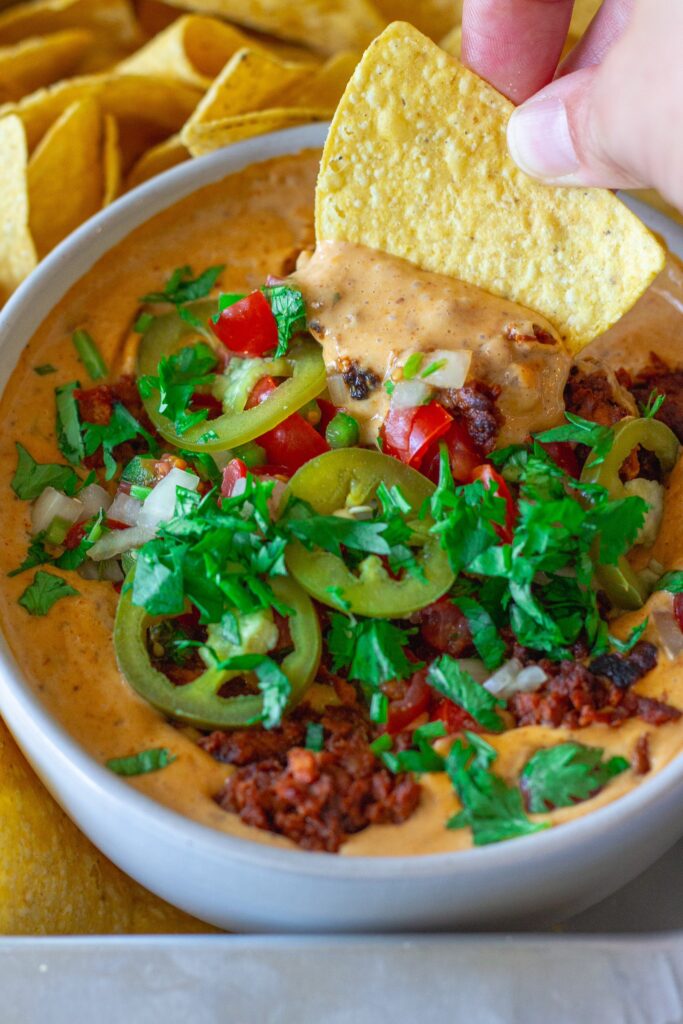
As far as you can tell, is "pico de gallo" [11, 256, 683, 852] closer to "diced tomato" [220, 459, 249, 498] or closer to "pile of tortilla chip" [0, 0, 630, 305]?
"diced tomato" [220, 459, 249, 498]

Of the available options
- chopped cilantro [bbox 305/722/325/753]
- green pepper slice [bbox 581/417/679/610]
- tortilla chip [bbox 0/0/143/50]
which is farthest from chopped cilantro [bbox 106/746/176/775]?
tortilla chip [bbox 0/0/143/50]

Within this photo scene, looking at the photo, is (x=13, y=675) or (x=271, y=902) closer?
(x=271, y=902)

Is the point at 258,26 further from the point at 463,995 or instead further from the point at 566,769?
the point at 463,995

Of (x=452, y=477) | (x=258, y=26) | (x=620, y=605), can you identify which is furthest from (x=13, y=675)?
(x=258, y=26)

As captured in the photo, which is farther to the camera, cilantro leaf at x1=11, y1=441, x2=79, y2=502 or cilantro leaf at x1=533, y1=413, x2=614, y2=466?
cilantro leaf at x1=11, y1=441, x2=79, y2=502

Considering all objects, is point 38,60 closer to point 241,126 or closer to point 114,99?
point 114,99

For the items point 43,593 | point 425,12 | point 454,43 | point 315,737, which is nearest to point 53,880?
point 43,593

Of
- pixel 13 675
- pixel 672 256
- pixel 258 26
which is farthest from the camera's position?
pixel 258 26
